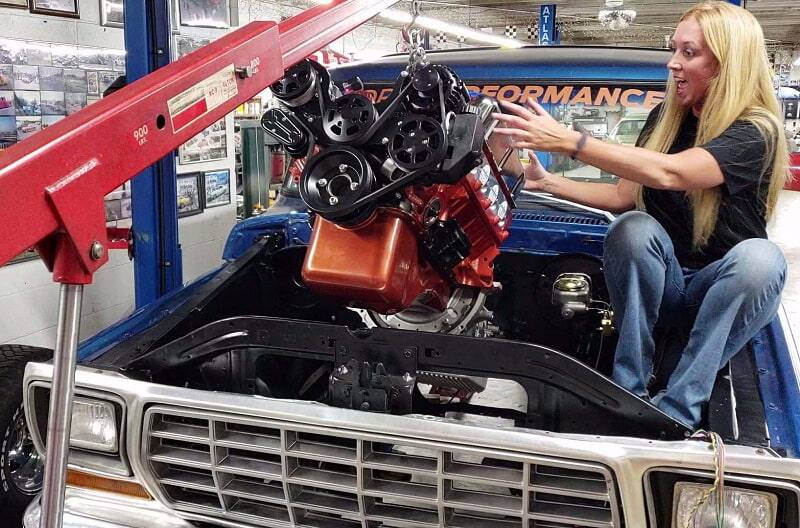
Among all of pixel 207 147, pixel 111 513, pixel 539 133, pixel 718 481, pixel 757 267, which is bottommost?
pixel 111 513

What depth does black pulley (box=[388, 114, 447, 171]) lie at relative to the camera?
57.3 inches

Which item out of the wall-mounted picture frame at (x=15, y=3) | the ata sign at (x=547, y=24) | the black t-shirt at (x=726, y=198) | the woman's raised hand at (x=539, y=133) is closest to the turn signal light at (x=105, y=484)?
the woman's raised hand at (x=539, y=133)

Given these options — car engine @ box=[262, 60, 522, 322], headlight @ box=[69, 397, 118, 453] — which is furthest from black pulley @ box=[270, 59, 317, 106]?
headlight @ box=[69, 397, 118, 453]

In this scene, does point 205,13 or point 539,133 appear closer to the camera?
point 539,133

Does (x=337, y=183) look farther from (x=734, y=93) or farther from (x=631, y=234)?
(x=734, y=93)

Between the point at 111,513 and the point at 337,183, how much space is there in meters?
0.91

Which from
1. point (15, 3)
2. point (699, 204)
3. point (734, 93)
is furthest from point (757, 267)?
point (15, 3)

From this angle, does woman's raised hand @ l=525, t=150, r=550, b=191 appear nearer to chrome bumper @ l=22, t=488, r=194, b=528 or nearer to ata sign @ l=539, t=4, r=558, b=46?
chrome bumper @ l=22, t=488, r=194, b=528

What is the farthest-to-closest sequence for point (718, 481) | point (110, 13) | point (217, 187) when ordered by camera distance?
1. point (217, 187)
2. point (110, 13)
3. point (718, 481)

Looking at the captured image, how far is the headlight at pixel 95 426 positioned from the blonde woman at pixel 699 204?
3.62 ft

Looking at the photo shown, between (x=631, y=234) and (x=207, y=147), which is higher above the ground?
(x=631, y=234)

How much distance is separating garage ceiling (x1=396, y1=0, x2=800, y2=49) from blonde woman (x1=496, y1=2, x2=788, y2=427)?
10.3 m

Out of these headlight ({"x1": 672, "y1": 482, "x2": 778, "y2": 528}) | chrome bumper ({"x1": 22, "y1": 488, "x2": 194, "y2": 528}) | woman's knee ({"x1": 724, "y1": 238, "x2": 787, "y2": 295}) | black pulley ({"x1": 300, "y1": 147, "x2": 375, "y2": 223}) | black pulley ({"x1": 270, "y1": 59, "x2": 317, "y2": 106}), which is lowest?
chrome bumper ({"x1": 22, "y1": 488, "x2": 194, "y2": 528})

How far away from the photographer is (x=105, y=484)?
1.68m
